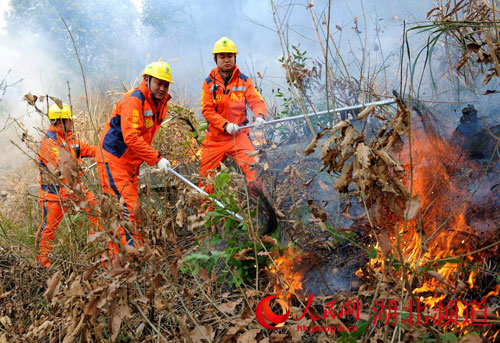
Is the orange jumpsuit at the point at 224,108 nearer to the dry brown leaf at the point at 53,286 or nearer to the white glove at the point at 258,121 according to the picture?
the white glove at the point at 258,121

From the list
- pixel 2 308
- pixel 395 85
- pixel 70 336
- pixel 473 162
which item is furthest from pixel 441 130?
pixel 2 308

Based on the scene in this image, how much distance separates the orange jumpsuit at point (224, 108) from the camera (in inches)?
172

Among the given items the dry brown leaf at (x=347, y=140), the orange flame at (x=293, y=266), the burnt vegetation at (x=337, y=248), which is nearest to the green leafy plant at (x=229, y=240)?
the burnt vegetation at (x=337, y=248)

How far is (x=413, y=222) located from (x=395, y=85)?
2.61m

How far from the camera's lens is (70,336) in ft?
5.51

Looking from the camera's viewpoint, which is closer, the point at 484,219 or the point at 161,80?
the point at 484,219

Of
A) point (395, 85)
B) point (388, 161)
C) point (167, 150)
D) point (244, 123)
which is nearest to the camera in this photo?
point (388, 161)

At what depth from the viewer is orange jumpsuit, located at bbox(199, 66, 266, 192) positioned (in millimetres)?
4358

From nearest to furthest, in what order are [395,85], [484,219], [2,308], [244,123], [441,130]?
[484,219] → [441,130] → [2,308] → [395,85] → [244,123]

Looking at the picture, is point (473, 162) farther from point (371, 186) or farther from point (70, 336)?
point (70, 336)

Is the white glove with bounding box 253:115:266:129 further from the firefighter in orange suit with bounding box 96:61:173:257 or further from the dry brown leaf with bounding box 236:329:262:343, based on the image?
the dry brown leaf with bounding box 236:329:262:343

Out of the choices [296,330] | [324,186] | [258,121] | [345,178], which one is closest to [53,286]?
[296,330]

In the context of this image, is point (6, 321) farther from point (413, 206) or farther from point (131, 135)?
point (413, 206)

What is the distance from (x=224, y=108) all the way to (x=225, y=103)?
0.07 metres
